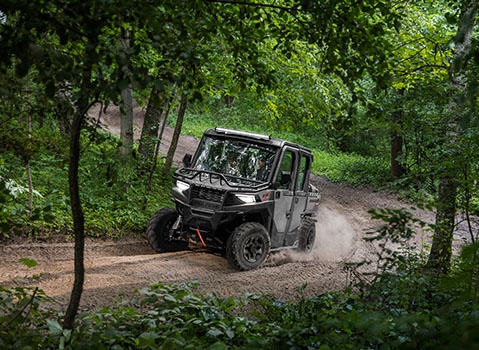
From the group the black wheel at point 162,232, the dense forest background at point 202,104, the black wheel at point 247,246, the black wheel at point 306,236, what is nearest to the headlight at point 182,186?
the black wheel at point 162,232

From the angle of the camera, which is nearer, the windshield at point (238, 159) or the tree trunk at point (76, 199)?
the tree trunk at point (76, 199)

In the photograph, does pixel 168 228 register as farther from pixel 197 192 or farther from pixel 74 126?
pixel 74 126

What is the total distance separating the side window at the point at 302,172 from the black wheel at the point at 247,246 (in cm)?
165

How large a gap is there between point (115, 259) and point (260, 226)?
2.46 metres

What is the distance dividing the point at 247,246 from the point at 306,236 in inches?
92.3

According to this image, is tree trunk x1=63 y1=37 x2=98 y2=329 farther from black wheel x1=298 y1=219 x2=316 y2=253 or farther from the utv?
black wheel x1=298 y1=219 x2=316 y2=253

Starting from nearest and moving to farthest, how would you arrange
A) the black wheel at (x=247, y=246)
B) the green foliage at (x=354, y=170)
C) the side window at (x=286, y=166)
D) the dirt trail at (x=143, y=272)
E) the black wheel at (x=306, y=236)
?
1. the dirt trail at (x=143, y=272)
2. the black wheel at (x=247, y=246)
3. the side window at (x=286, y=166)
4. the black wheel at (x=306, y=236)
5. the green foliage at (x=354, y=170)

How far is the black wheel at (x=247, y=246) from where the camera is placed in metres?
6.82

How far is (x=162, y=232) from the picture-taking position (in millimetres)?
7582

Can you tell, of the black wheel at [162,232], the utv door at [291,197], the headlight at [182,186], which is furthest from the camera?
the utv door at [291,197]

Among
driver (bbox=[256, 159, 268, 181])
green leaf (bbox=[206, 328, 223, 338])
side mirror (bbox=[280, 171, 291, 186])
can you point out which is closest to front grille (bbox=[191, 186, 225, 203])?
driver (bbox=[256, 159, 268, 181])

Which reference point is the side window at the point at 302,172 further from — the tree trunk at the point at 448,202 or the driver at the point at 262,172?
the tree trunk at the point at 448,202

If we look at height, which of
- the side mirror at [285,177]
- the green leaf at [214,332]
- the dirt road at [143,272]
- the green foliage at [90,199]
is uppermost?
the side mirror at [285,177]

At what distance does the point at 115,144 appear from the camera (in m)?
3.05
